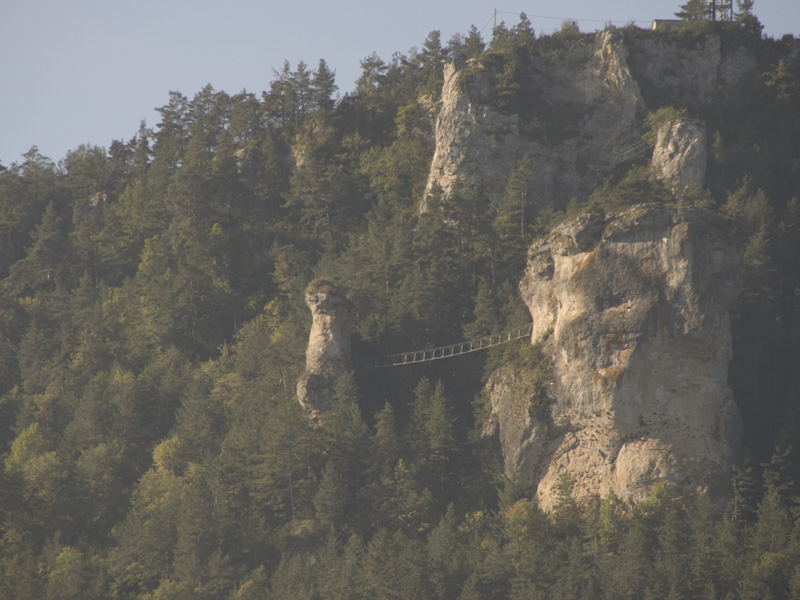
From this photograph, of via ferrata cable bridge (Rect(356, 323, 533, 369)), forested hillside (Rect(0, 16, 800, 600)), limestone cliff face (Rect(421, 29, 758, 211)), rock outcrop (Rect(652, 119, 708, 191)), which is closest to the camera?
forested hillside (Rect(0, 16, 800, 600))

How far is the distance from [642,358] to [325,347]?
13834 millimetres

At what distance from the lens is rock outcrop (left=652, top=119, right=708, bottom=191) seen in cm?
6097

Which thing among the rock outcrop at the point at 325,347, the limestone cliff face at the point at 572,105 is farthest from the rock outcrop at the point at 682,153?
the rock outcrop at the point at 325,347

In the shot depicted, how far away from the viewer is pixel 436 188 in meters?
63.5

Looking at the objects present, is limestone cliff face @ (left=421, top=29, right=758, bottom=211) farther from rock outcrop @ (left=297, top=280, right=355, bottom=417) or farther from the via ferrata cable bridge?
rock outcrop @ (left=297, top=280, right=355, bottom=417)

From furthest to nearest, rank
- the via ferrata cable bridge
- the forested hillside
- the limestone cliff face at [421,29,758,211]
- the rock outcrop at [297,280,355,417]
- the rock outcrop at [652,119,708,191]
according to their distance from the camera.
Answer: the limestone cliff face at [421,29,758,211]
the rock outcrop at [652,119,708,191]
the via ferrata cable bridge
the rock outcrop at [297,280,355,417]
the forested hillside

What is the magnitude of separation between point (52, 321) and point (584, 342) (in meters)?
33.5

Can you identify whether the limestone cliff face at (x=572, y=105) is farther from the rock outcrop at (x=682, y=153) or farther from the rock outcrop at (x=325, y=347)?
the rock outcrop at (x=325, y=347)

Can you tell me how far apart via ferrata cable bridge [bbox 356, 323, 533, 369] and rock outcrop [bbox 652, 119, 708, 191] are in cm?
1143

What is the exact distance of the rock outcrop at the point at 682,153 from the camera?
61.0 m

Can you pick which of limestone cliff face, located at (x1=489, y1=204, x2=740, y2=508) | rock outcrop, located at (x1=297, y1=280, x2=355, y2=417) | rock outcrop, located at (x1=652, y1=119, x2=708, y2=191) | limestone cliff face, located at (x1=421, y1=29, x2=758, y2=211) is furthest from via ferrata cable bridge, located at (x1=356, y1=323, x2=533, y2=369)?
rock outcrop, located at (x1=652, y1=119, x2=708, y2=191)

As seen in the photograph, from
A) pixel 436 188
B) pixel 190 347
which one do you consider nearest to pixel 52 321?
pixel 190 347

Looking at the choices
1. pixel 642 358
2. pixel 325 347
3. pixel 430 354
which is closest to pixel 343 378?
pixel 325 347

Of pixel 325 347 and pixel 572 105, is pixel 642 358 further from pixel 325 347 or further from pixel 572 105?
pixel 572 105
